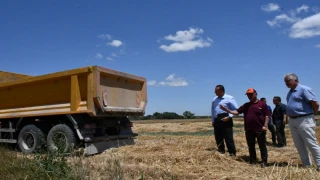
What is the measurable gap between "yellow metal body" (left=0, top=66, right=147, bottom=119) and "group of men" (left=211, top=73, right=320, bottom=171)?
2771 millimetres

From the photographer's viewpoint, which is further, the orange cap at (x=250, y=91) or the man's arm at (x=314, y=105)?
the orange cap at (x=250, y=91)

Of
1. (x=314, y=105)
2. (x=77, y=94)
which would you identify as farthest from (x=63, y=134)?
(x=314, y=105)

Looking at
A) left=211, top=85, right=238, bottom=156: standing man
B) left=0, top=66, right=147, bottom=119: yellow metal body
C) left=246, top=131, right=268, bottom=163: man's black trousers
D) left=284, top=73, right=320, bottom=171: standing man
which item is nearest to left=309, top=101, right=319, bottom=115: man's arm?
left=284, top=73, right=320, bottom=171: standing man

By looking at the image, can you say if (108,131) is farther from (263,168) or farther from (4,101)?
(263,168)

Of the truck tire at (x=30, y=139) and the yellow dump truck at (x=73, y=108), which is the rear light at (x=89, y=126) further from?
the truck tire at (x=30, y=139)

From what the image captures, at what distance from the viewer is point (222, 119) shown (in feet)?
25.6

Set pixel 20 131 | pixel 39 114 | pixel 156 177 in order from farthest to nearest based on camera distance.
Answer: pixel 20 131
pixel 39 114
pixel 156 177

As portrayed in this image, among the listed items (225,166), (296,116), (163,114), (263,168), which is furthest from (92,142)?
(163,114)

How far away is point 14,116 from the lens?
33.2ft

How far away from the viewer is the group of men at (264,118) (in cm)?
609

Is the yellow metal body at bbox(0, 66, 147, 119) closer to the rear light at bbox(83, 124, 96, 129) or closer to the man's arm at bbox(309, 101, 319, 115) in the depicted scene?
the rear light at bbox(83, 124, 96, 129)

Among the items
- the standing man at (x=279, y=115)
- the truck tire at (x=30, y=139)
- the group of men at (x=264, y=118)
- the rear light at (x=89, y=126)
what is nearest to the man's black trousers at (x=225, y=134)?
the group of men at (x=264, y=118)

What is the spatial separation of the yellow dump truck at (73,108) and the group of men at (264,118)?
285cm

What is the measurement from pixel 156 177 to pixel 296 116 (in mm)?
3002
